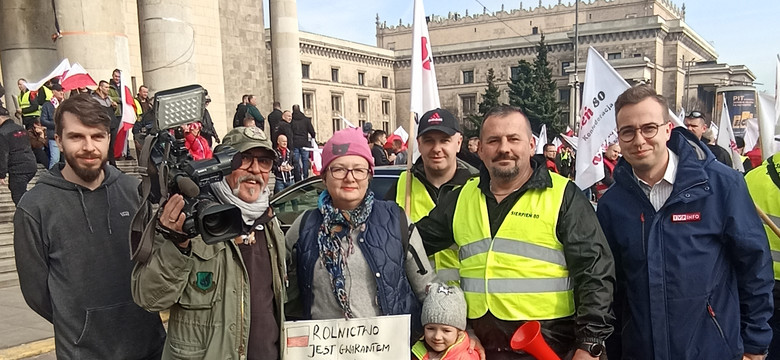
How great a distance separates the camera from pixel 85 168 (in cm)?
258

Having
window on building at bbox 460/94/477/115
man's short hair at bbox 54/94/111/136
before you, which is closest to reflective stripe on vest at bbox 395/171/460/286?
man's short hair at bbox 54/94/111/136

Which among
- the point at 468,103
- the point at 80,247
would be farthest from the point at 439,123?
the point at 468,103

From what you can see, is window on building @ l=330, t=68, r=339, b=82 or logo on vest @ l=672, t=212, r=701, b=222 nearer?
logo on vest @ l=672, t=212, r=701, b=222

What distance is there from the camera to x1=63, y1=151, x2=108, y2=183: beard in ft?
8.30

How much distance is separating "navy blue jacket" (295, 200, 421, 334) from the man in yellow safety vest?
0.30m

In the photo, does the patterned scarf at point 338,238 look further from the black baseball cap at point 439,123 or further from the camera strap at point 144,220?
the black baseball cap at point 439,123

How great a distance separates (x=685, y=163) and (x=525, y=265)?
0.91 metres

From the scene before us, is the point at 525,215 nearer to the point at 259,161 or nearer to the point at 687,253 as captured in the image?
the point at 687,253

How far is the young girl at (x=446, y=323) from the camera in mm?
2463

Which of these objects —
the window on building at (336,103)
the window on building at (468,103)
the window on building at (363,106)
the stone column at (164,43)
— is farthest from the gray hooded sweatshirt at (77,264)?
the window on building at (468,103)

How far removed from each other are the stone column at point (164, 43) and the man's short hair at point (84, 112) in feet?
29.4

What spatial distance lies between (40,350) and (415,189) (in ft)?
12.8

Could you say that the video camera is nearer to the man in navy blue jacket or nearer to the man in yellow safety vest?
the man in yellow safety vest

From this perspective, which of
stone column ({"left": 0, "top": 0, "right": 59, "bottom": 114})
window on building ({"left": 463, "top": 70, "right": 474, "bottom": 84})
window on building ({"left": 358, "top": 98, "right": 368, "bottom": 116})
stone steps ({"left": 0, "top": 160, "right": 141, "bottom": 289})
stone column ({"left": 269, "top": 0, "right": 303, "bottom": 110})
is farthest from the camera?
window on building ({"left": 463, "top": 70, "right": 474, "bottom": 84})
